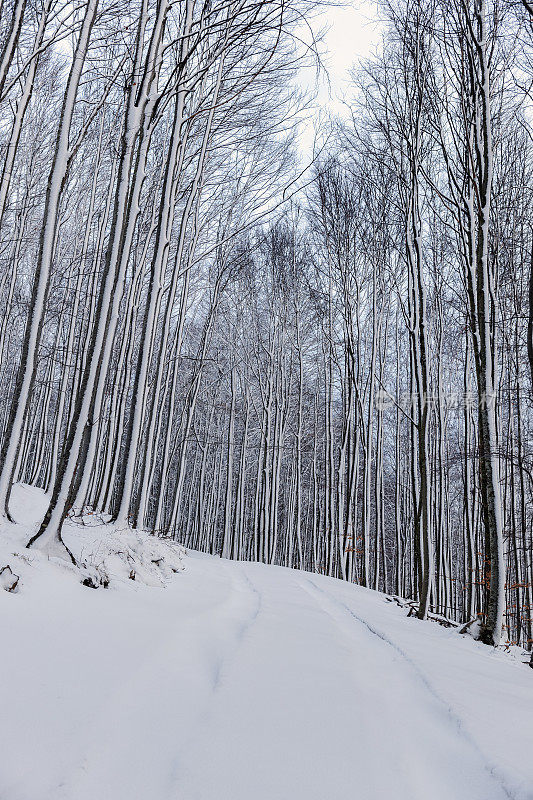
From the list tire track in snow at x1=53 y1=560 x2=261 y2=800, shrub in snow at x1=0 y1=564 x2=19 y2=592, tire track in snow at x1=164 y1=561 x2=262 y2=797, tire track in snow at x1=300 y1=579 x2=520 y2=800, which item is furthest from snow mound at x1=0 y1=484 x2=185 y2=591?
tire track in snow at x1=300 y1=579 x2=520 y2=800

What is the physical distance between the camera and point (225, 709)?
5.57ft

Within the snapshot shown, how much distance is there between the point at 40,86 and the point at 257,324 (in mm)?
8141

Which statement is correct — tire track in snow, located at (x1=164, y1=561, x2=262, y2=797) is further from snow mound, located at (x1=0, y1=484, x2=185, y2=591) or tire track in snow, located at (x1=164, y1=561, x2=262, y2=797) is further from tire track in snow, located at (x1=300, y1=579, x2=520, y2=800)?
snow mound, located at (x1=0, y1=484, x2=185, y2=591)

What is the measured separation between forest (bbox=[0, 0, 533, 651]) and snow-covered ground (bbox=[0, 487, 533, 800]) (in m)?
1.34

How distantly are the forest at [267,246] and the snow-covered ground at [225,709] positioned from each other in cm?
134

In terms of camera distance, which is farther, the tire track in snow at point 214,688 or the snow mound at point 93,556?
the snow mound at point 93,556

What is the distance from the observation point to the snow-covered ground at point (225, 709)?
1.24 meters

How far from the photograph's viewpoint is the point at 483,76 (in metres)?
5.43

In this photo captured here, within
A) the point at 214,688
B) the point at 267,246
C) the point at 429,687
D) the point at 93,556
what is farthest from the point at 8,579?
the point at 267,246

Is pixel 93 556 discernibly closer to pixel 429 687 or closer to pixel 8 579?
pixel 8 579

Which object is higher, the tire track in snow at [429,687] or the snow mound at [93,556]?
the snow mound at [93,556]

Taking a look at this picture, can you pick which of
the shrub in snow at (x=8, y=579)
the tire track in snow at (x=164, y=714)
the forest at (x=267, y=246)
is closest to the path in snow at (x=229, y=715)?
the tire track in snow at (x=164, y=714)

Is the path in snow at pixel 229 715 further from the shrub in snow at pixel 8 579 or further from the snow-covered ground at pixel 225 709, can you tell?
the shrub in snow at pixel 8 579

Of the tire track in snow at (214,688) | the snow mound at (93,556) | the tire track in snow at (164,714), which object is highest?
the snow mound at (93,556)
